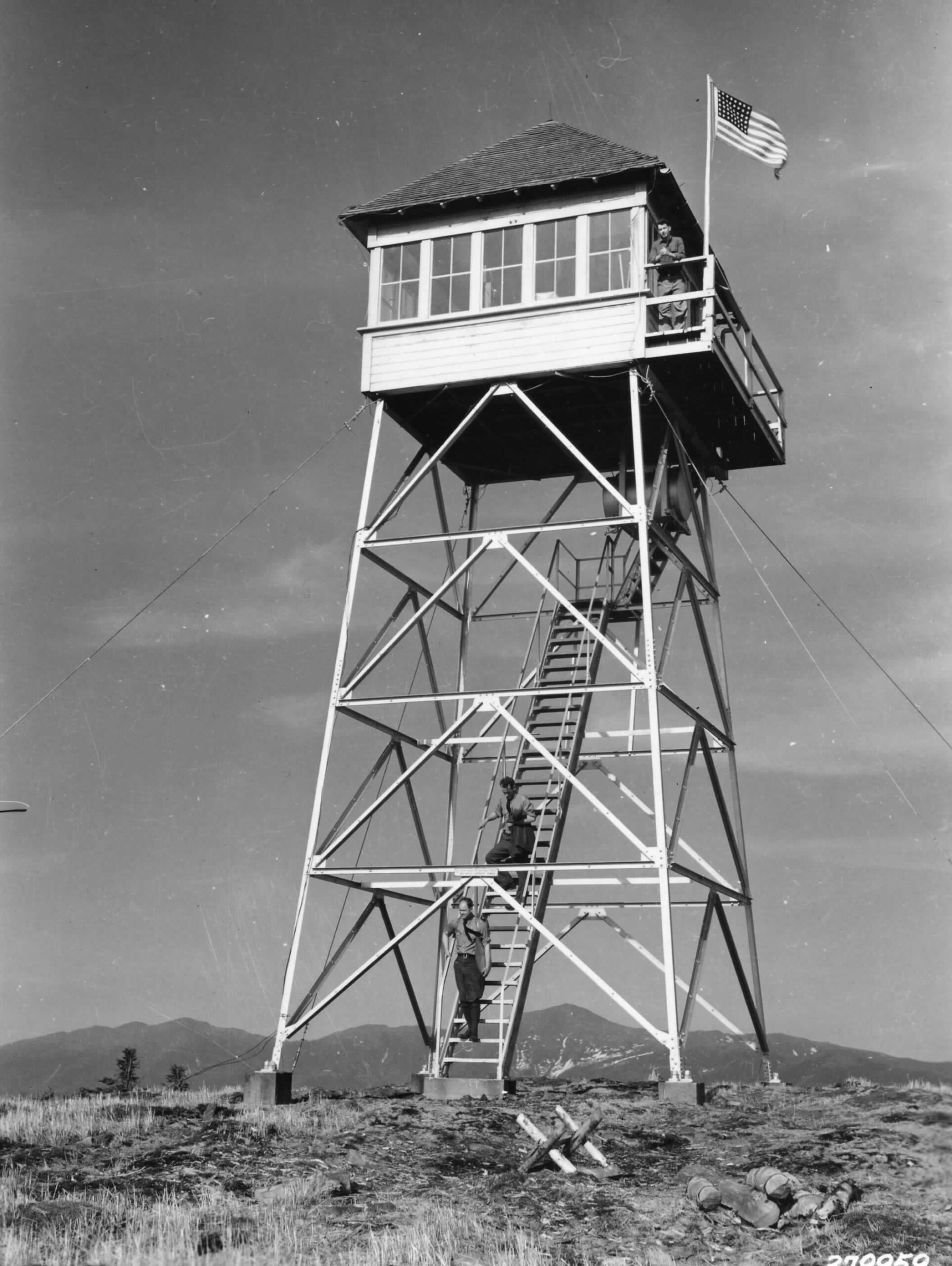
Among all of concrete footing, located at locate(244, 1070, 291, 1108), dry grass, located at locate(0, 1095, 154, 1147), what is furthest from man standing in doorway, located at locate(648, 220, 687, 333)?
dry grass, located at locate(0, 1095, 154, 1147)

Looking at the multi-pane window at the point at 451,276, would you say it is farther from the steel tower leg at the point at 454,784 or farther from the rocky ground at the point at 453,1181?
the rocky ground at the point at 453,1181

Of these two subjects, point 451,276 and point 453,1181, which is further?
point 451,276

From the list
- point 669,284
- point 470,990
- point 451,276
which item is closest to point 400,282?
point 451,276

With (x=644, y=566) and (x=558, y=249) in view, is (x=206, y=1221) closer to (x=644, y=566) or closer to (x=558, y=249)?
(x=644, y=566)

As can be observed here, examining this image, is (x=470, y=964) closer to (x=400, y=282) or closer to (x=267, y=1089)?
(x=267, y=1089)

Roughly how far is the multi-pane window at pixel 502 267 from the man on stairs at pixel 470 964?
8718 millimetres

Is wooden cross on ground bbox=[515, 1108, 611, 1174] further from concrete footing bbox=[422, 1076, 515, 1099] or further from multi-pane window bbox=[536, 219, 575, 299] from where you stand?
multi-pane window bbox=[536, 219, 575, 299]

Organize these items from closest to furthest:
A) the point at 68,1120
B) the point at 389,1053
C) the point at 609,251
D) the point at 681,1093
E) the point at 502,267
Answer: the point at 68,1120 → the point at 681,1093 → the point at 609,251 → the point at 502,267 → the point at 389,1053

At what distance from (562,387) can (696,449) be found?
3343 mm

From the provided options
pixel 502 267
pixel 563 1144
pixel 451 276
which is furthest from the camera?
pixel 451 276

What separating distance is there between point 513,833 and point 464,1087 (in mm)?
3473

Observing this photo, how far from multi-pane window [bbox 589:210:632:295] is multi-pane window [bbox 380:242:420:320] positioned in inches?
107

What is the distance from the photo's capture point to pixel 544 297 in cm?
2189

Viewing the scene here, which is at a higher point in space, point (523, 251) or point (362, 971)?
point (523, 251)
